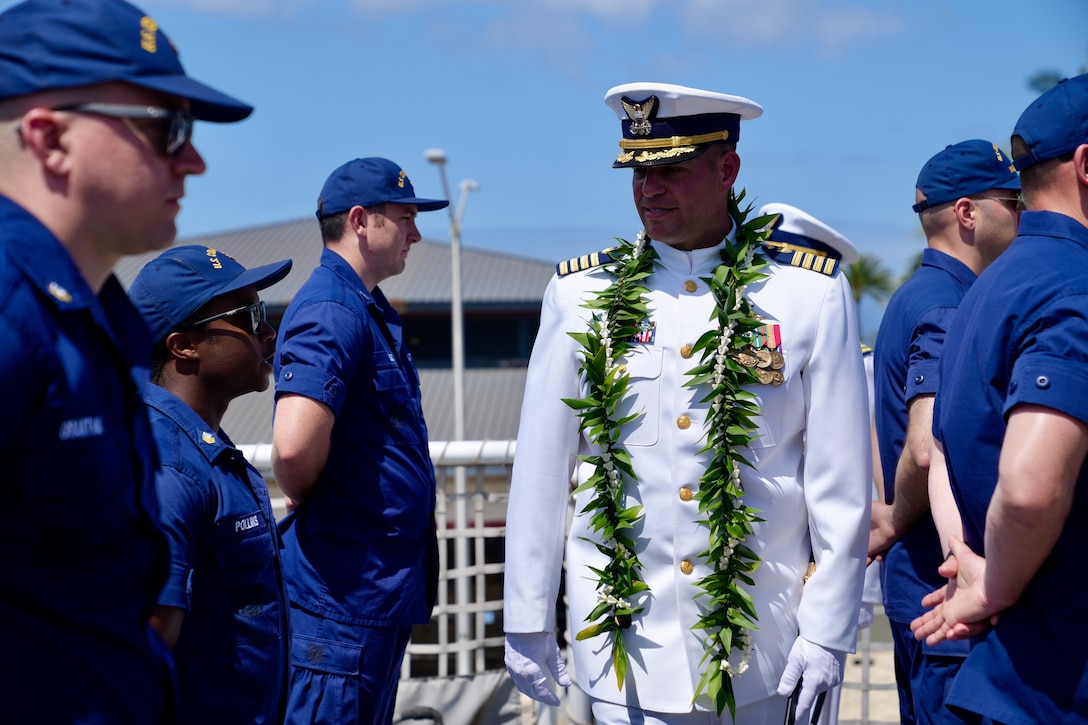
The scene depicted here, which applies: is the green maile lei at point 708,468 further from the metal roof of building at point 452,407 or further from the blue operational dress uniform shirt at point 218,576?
the metal roof of building at point 452,407

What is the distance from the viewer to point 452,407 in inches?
1257

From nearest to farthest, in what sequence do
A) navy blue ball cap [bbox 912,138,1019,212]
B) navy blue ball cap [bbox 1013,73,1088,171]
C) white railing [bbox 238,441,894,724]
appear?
navy blue ball cap [bbox 1013,73,1088,171]
navy blue ball cap [bbox 912,138,1019,212]
white railing [bbox 238,441,894,724]

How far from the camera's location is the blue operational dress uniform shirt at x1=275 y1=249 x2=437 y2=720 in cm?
368

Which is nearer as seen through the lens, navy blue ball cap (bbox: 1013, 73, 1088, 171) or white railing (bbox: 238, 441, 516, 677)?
navy blue ball cap (bbox: 1013, 73, 1088, 171)

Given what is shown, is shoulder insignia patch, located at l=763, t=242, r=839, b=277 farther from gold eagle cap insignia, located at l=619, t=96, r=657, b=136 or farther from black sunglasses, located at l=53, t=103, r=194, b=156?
black sunglasses, located at l=53, t=103, r=194, b=156

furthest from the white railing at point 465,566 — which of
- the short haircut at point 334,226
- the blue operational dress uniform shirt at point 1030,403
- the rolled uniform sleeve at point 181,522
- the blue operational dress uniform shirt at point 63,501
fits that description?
the blue operational dress uniform shirt at point 63,501

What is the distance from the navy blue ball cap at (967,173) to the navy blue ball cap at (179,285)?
2407mm

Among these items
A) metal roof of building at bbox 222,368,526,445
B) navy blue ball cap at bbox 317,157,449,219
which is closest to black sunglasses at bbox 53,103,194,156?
navy blue ball cap at bbox 317,157,449,219

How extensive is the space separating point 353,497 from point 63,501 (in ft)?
6.87

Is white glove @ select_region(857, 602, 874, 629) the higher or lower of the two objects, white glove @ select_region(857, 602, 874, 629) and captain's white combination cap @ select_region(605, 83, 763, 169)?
the lower

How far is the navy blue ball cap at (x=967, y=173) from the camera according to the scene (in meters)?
3.95

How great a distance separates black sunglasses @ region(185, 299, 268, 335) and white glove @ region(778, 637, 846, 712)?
1655 mm

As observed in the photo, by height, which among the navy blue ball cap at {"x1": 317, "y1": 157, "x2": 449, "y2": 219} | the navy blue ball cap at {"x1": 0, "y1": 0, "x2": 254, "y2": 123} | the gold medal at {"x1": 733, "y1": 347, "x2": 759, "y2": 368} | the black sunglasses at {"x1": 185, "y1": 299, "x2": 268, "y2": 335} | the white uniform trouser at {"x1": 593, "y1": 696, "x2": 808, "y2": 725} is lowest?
the white uniform trouser at {"x1": 593, "y1": 696, "x2": 808, "y2": 725}

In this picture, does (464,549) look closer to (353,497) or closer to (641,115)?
(353,497)
